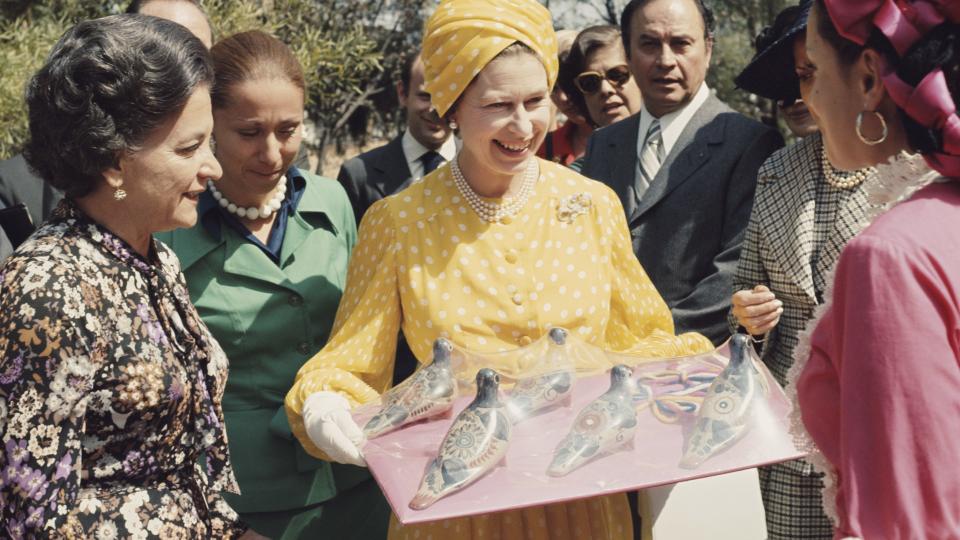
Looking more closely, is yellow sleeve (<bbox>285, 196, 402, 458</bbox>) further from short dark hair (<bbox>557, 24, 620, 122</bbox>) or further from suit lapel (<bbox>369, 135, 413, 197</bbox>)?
short dark hair (<bbox>557, 24, 620, 122</bbox>)

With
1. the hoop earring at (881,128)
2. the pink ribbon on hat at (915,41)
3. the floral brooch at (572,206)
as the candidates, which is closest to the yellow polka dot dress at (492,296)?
the floral brooch at (572,206)

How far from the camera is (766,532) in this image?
10.8 ft

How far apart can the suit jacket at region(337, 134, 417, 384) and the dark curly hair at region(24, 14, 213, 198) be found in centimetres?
275

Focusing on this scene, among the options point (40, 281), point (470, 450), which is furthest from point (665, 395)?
point (40, 281)

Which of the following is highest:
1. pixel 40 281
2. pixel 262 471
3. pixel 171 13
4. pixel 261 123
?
pixel 171 13

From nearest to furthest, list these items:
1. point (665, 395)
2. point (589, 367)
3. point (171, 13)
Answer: point (665, 395), point (589, 367), point (171, 13)

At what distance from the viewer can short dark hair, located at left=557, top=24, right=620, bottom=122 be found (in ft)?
16.7

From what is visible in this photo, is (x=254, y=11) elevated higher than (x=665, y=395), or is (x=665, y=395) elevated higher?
(x=254, y=11)

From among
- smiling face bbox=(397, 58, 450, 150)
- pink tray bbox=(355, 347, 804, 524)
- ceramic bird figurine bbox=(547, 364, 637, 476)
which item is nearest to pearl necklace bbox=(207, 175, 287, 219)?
pink tray bbox=(355, 347, 804, 524)

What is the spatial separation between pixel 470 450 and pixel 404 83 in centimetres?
392

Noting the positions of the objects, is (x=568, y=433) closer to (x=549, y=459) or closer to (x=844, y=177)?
(x=549, y=459)

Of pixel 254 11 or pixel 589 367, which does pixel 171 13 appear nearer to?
pixel 589 367

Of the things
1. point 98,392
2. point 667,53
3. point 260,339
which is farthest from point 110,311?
point 667,53

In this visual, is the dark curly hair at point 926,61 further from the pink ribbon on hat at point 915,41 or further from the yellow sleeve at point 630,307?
the yellow sleeve at point 630,307
